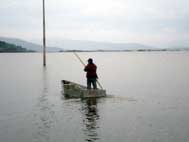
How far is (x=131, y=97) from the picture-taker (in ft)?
99.4

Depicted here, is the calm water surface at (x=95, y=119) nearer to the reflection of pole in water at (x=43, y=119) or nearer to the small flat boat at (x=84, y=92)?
the reflection of pole in water at (x=43, y=119)

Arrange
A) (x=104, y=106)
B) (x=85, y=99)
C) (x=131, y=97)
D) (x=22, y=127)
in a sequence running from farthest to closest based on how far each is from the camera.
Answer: (x=131, y=97) → (x=85, y=99) → (x=104, y=106) → (x=22, y=127)

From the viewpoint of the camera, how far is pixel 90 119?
20750 mm

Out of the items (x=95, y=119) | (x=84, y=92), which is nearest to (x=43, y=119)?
(x=95, y=119)

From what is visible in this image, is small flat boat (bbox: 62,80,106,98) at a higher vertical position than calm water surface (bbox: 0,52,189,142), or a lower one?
higher

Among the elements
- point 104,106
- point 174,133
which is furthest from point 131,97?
point 174,133

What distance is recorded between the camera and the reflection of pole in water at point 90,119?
17234mm

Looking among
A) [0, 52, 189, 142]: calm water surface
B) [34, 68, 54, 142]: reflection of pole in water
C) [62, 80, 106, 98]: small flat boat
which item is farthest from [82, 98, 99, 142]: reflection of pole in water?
[34, 68, 54, 142]: reflection of pole in water

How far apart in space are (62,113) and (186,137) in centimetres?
795

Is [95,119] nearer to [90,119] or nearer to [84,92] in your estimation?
[90,119]

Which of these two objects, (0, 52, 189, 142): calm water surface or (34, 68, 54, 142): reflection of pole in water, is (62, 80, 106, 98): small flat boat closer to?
(0, 52, 189, 142): calm water surface

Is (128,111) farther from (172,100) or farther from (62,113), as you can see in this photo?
(172,100)

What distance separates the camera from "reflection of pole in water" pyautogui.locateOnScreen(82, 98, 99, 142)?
17234 millimetres

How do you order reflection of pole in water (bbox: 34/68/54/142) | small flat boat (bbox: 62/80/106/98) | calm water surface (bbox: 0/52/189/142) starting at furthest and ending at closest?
1. small flat boat (bbox: 62/80/106/98)
2. reflection of pole in water (bbox: 34/68/54/142)
3. calm water surface (bbox: 0/52/189/142)
